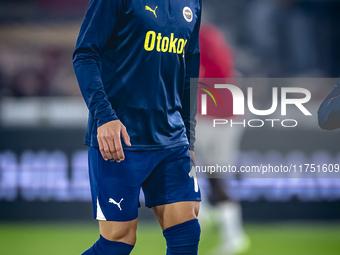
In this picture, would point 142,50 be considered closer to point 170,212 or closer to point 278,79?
point 170,212

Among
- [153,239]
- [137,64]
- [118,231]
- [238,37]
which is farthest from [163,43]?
[153,239]

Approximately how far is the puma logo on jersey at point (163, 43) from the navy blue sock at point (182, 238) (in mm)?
638

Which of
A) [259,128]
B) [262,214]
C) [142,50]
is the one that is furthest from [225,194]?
[142,50]

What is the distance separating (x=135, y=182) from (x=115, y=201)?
10cm

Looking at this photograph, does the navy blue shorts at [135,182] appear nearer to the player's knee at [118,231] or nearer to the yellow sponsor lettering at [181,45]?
the player's knee at [118,231]

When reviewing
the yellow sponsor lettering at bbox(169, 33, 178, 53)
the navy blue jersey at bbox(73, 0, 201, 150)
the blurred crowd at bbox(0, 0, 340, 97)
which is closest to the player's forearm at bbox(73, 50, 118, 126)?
the navy blue jersey at bbox(73, 0, 201, 150)

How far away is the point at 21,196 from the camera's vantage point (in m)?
2.98

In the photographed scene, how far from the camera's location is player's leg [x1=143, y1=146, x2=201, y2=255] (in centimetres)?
144

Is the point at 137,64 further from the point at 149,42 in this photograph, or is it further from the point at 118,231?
the point at 118,231

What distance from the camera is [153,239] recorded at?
2.84 metres

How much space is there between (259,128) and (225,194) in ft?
1.81

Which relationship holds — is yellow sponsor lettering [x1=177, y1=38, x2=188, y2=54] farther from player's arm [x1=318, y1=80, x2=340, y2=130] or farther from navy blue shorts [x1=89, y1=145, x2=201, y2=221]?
player's arm [x1=318, y1=80, x2=340, y2=130]

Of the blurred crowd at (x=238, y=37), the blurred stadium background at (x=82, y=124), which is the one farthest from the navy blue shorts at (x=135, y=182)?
the blurred crowd at (x=238, y=37)

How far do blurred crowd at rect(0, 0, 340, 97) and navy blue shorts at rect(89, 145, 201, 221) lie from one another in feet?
5.31
